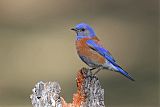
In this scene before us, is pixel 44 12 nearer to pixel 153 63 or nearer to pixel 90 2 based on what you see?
pixel 90 2

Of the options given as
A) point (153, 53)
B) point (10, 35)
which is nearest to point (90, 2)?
point (10, 35)

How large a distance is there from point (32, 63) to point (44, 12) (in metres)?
4.57

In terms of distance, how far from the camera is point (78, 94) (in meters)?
8.16

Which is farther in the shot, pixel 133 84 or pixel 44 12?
pixel 44 12

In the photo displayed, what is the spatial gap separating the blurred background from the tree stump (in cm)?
→ 603

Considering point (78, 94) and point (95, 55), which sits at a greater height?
point (95, 55)

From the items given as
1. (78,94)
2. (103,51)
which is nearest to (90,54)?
(103,51)

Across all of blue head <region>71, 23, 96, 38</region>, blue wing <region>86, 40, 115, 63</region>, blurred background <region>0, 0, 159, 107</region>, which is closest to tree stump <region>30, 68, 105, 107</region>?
blue wing <region>86, 40, 115, 63</region>

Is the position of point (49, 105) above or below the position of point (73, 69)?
below

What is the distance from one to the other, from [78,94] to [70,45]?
35.6ft

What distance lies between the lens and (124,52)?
18719 millimetres

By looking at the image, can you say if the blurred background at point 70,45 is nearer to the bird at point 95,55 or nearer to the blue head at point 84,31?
the blue head at point 84,31

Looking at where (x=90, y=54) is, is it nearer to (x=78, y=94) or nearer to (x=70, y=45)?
(x=78, y=94)

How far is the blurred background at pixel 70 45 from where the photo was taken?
15.8m
